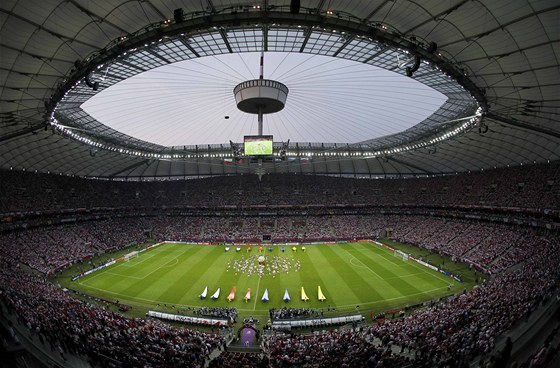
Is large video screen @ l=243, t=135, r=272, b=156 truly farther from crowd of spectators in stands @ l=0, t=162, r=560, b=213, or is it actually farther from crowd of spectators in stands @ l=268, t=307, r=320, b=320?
crowd of spectators in stands @ l=0, t=162, r=560, b=213

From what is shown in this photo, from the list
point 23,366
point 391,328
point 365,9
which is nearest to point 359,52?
point 365,9

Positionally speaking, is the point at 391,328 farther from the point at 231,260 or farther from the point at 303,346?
the point at 231,260

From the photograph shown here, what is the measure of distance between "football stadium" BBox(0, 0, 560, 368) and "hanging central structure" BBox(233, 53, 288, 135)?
26cm

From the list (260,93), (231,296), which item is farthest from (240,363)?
(260,93)

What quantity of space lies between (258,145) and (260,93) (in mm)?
8746

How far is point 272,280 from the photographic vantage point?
38000 millimetres

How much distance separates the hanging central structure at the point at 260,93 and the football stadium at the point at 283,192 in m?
0.26

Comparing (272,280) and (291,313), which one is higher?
(272,280)

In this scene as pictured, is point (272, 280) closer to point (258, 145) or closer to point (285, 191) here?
point (258, 145)

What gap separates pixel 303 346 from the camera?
19.4 m

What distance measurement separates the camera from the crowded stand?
1727 cm

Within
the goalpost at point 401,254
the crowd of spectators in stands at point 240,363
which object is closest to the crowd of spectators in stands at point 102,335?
the crowd of spectators in stands at point 240,363

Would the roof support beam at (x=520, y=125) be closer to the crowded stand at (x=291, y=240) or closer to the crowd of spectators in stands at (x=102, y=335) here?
the crowded stand at (x=291, y=240)

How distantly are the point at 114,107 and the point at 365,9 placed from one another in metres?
33.8
